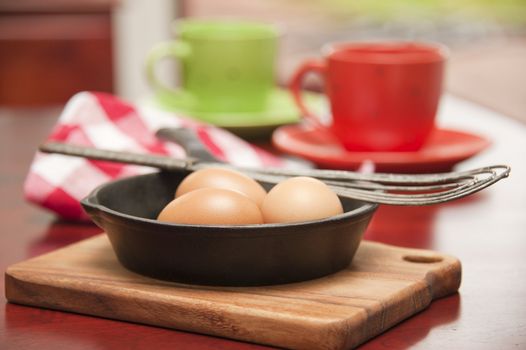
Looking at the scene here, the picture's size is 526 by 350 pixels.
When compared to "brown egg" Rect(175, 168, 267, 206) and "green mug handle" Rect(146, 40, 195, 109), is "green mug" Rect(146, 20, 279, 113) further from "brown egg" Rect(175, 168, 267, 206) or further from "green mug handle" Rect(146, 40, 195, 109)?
"brown egg" Rect(175, 168, 267, 206)

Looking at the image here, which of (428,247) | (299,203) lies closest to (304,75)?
(428,247)

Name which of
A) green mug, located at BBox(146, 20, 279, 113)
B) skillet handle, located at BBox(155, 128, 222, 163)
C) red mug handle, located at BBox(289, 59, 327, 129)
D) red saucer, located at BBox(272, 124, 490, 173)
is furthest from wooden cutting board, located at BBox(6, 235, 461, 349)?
green mug, located at BBox(146, 20, 279, 113)

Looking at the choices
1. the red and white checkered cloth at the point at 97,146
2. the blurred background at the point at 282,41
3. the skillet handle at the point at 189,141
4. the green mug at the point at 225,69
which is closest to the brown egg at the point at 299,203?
the skillet handle at the point at 189,141

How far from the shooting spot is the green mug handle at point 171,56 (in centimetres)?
133

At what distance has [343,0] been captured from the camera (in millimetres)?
2594

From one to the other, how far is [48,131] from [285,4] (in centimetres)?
170

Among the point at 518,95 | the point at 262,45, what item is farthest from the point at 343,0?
the point at 262,45

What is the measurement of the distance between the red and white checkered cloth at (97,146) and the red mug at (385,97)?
10 cm

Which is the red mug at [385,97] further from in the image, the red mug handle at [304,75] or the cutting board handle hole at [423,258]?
the cutting board handle hole at [423,258]

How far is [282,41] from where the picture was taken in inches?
90.3

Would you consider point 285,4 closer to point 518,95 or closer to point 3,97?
point 3,97

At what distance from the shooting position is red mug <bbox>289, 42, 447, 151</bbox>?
1065 mm

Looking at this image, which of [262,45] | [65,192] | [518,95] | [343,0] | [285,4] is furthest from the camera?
[285,4]

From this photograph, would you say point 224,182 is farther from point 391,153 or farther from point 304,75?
point 304,75
